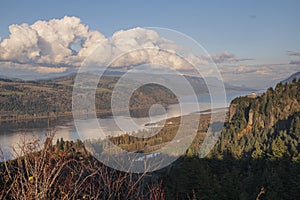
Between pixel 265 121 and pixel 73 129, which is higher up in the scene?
pixel 265 121

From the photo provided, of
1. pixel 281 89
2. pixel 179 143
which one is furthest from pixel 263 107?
pixel 179 143

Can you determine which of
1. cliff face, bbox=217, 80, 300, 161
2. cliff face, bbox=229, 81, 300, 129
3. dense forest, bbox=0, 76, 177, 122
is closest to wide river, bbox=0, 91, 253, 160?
cliff face, bbox=217, 80, 300, 161

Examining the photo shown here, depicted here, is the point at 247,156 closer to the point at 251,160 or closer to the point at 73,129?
the point at 251,160

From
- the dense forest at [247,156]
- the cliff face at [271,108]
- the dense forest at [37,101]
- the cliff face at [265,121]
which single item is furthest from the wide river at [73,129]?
the dense forest at [37,101]

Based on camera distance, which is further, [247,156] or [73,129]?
[73,129]

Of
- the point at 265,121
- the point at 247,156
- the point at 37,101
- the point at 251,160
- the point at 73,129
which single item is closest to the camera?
the point at 251,160

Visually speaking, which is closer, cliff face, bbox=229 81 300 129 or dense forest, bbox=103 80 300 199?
dense forest, bbox=103 80 300 199

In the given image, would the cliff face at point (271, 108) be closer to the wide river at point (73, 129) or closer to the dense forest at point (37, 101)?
the wide river at point (73, 129)

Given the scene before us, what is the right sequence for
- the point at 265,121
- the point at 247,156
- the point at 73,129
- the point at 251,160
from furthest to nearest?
the point at 73,129 → the point at 265,121 → the point at 247,156 → the point at 251,160

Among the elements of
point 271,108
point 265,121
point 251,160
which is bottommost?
point 251,160

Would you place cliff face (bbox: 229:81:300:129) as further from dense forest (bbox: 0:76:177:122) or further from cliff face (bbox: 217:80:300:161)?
dense forest (bbox: 0:76:177:122)

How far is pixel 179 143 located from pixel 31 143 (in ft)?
40.0

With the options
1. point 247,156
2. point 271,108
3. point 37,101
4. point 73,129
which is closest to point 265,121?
point 271,108

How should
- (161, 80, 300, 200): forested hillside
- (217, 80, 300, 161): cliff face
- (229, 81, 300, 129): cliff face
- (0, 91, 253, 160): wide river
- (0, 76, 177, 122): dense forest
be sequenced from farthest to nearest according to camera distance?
(0, 76, 177, 122): dense forest
(229, 81, 300, 129): cliff face
(217, 80, 300, 161): cliff face
(161, 80, 300, 200): forested hillside
(0, 91, 253, 160): wide river
